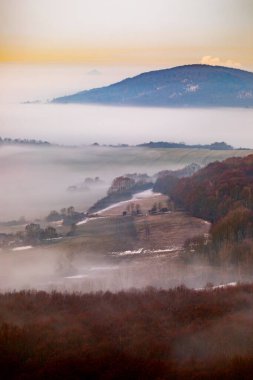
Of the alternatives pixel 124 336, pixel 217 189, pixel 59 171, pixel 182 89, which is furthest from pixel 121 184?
pixel 124 336

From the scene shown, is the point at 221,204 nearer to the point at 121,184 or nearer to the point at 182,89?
the point at 121,184

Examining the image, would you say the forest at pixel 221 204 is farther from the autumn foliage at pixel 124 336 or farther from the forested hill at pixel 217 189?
the autumn foliage at pixel 124 336

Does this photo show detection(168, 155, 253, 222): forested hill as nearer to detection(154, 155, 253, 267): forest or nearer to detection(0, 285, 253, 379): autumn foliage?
detection(154, 155, 253, 267): forest

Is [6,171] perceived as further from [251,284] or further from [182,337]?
[251,284]

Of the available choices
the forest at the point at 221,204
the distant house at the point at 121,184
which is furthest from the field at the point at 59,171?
the forest at the point at 221,204

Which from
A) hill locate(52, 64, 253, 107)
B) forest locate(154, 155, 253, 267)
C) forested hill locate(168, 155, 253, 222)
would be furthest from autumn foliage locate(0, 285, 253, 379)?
hill locate(52, 64, 253, 107)
